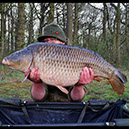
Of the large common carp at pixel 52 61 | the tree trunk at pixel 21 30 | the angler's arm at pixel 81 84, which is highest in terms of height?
the tree trunk at pixel 21 30

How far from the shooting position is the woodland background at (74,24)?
14.4ft

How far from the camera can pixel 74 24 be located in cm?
769

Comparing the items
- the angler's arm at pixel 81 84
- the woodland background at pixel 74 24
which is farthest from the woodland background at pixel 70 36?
the angler's arm at pixel 81 84

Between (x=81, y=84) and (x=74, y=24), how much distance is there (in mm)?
6636

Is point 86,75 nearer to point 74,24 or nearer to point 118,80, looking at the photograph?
point 118,80

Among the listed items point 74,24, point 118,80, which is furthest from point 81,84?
point 74,24

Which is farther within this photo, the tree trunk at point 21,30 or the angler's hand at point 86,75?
the tree trunk at point 21,30

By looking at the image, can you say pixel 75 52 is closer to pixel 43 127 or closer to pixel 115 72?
pixel 115 72

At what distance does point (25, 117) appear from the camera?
4.94 ft

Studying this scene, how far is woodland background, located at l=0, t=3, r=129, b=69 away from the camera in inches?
173

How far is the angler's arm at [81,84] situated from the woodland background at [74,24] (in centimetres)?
79

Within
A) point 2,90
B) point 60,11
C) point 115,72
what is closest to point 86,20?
point 60,11

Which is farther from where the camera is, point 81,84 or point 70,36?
point 70,36

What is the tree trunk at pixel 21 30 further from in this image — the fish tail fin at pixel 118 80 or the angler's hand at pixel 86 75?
the fish tail fin at pixel 118 80
